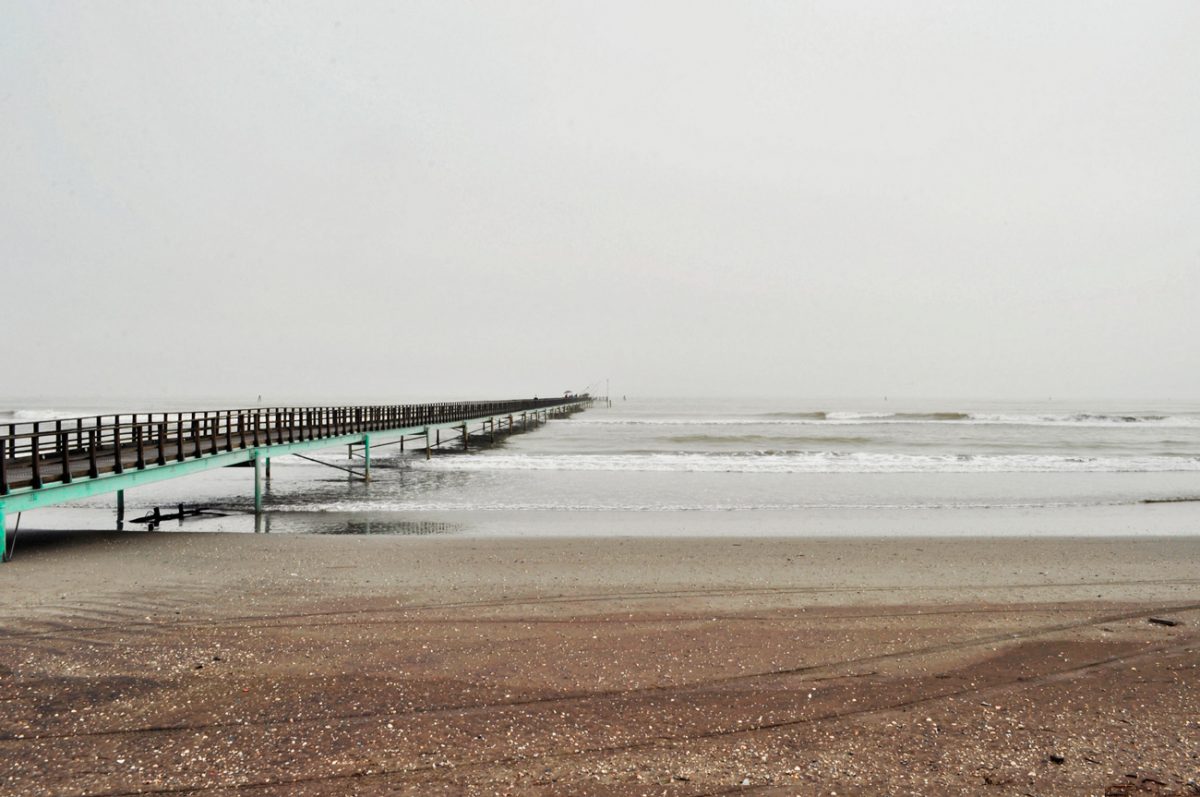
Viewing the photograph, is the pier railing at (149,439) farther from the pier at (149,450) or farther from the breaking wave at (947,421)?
the breaking wave at (947,421)

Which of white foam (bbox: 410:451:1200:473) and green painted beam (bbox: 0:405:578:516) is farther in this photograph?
white foam (bbox: 410:451:1200:473)

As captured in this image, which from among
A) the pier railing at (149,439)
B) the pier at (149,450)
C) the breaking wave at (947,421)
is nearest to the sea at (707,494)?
the pier at (149,450)

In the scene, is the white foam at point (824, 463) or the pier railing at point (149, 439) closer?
the pier railing at point (149, 439)

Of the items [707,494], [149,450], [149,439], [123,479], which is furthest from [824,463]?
[123,479]

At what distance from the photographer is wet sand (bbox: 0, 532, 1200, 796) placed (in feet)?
13.5

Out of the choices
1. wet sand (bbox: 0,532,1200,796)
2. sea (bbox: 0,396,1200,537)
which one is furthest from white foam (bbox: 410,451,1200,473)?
wet sand (bbox: 0,532,1200,796)

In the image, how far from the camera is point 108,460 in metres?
14.7

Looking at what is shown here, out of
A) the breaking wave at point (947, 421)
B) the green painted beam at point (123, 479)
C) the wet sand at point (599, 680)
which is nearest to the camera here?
the wet sand at point (599, 680)

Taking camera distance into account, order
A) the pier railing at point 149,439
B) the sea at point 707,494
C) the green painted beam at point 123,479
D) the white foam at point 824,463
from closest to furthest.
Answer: the green painted beam at point 123,479, the pier railing at point 149,439, the sea at point 707,494, the white foam at point 824,463

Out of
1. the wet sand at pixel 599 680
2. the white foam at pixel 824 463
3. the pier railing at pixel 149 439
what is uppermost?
the pier railing at pixel 149 439

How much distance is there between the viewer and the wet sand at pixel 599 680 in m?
4.12

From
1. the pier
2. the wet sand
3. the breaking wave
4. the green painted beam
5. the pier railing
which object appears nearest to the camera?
the wet sand

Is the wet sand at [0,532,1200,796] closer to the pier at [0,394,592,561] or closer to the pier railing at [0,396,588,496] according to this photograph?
the pier at [0,394,592,561]

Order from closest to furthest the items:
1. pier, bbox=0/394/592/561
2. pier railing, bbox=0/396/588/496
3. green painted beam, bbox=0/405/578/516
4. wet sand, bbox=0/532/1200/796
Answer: wet sand, bbox=0/532/1200/796 → green painted beam, bbox=0/405/578/516 → pier, bbox=0/394/592/561 → pier railing, bbox=0/396/588/496
